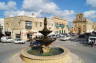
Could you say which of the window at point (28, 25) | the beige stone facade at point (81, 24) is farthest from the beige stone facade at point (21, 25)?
the beige stone facade at point (81, 24)

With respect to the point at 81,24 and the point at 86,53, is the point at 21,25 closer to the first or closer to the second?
the point at 86,53

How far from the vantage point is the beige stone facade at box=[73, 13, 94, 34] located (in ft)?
246

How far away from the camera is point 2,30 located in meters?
46.5

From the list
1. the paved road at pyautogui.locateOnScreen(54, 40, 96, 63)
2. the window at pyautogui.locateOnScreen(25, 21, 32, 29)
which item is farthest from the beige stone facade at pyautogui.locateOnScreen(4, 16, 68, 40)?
the paved road at pyautogui.locateOnScreen(54, 40, 96, 63)

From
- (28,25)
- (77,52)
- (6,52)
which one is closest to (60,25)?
(28,25)

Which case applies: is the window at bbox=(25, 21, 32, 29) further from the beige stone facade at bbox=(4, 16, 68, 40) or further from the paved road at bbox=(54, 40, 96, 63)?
the paved road at bbox=(54, 40, 96, 63)

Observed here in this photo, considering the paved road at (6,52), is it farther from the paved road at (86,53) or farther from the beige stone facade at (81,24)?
the beige stone facade at (81,24)

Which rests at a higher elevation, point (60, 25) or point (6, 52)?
point (60, 25)

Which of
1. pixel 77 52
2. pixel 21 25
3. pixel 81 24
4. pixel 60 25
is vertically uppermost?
pixel 81 24

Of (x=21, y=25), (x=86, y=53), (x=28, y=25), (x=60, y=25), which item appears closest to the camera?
(x=86, y=53)

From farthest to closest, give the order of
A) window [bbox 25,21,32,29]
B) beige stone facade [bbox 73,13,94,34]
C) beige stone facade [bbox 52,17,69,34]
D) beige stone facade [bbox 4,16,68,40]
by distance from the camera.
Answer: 1. beige stone facade [bbox 73,13,94,34]
2. beige stone facade [bbox 52,17,69,34]
3. window [bbox 25,21,32,29]
4. beige stone facade [bbox 4,16,68,40]

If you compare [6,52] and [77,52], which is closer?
[77,52]

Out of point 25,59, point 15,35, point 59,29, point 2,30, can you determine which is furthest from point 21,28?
point 25,59

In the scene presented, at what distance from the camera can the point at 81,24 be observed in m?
76.4
